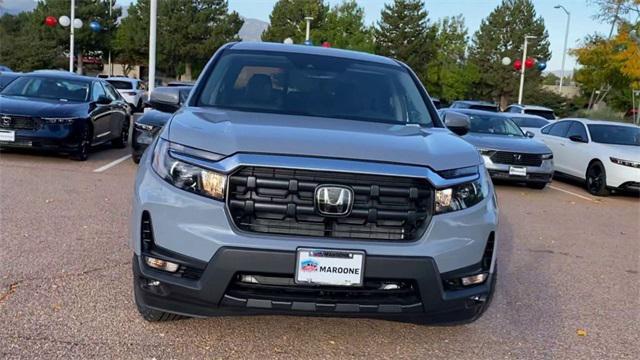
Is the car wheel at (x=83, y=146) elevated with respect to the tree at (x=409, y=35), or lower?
lower

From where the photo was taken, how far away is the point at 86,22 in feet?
204

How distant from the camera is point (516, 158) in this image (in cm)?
1122

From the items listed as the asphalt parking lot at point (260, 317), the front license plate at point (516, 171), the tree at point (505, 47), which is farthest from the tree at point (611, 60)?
the tree at point (505, 47)

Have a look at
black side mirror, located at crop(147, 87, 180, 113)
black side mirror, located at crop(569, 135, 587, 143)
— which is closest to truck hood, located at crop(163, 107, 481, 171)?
black side mirror, located at crop(147, 87, 180, 113)

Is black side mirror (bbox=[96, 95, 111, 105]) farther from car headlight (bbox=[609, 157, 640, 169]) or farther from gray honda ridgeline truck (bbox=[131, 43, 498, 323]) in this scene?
car headlight (bbox=[609, 157, 640, 169])

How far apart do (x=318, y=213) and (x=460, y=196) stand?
79 cm

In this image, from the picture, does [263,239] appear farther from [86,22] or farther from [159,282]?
[86,22]

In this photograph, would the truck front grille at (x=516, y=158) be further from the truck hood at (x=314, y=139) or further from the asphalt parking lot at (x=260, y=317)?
the truck hood at (x=314, y=139)

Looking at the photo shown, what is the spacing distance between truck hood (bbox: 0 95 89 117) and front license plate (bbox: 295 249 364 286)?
7.96 m

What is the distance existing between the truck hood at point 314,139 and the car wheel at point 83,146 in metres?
6.82

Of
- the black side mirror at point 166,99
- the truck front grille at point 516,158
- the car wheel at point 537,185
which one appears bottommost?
the car wheel at point 537,185

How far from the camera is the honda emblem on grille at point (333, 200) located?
3.08 metres

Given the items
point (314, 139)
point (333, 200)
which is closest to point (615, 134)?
point (314, 139)

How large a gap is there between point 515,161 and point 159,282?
362 inches
